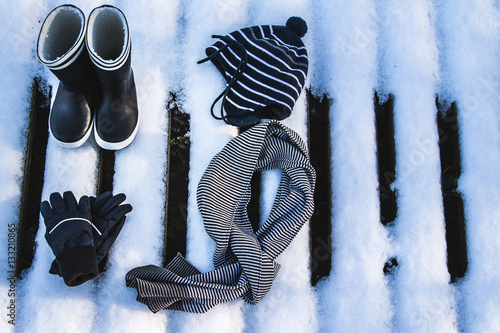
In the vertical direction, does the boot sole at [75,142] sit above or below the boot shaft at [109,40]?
below

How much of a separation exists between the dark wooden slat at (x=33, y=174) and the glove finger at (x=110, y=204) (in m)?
0.21

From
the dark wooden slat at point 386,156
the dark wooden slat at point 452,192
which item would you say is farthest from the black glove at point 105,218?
the dark wooden slat at point 452,192

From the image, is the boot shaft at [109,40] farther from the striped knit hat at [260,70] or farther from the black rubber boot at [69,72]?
the striped knit hat at [260,70]

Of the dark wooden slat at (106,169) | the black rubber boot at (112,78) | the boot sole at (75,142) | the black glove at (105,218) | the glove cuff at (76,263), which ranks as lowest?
the glove cuff at (76,263)

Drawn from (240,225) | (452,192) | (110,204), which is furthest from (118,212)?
(452,192)

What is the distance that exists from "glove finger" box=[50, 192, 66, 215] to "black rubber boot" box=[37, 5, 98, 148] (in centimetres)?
15

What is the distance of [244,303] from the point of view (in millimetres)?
1214

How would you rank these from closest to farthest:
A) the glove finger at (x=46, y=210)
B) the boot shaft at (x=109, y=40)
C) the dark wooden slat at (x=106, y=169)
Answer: the boot shaft at (x=109, y=40)
the glove finger at (x=46, y=210)
the dark wooden slat at (x=106, y=169)

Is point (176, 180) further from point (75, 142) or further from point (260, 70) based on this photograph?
point (260, 70)

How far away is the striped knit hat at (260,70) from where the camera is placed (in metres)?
1.25

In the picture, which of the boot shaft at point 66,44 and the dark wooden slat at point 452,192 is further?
the dark wooden slat at point 452,192

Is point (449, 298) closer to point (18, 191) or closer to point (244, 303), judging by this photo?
point (244, 303)

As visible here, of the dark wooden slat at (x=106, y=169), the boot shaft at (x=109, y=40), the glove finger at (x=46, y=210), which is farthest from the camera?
the dark wooden slat at (x=106, y=169)

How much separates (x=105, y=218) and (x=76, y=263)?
0.46 feet
